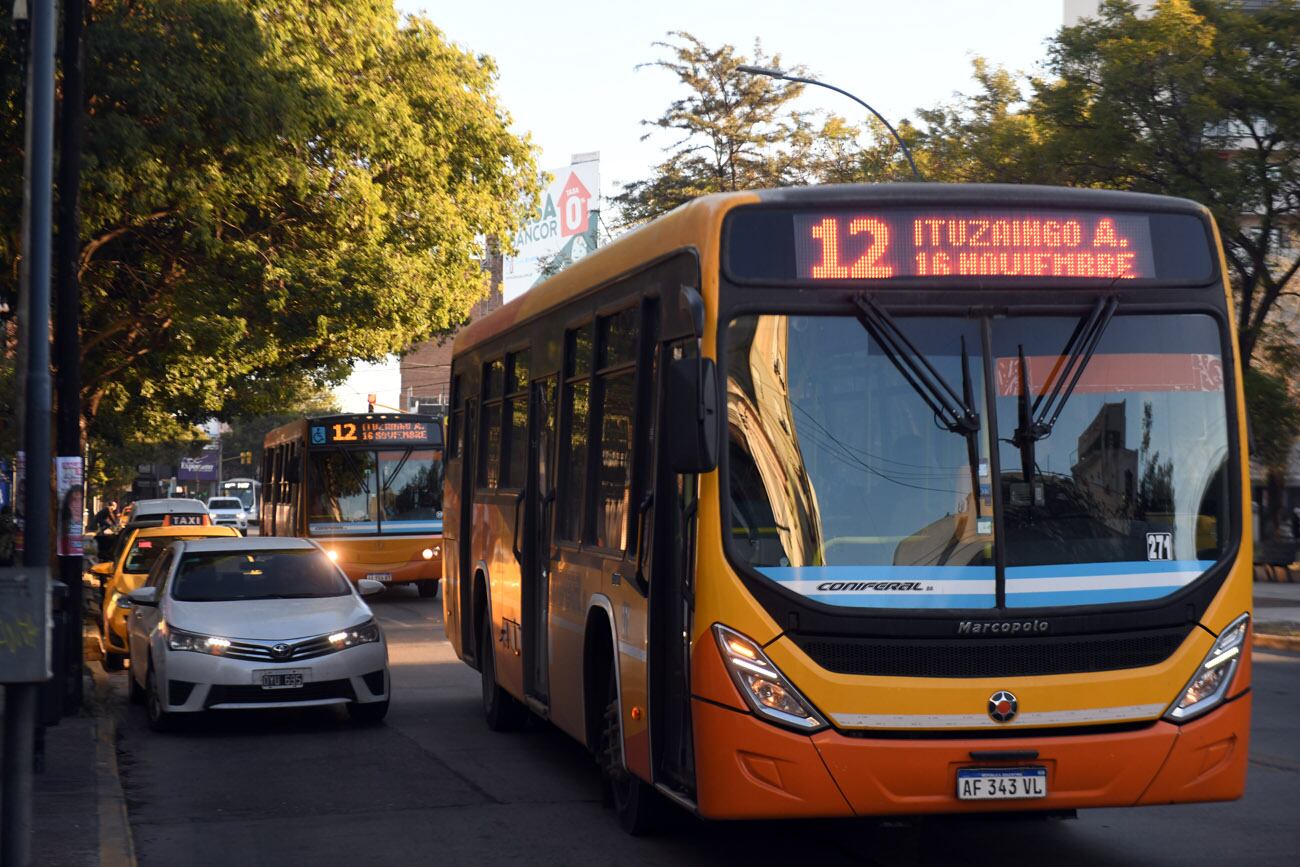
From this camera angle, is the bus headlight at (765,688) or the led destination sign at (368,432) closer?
the bus headlight at (765,688)

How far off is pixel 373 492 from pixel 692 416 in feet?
76.2

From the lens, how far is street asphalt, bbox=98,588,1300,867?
8172mm

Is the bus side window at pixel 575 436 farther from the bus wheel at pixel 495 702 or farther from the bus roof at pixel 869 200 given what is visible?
the bus wheel at pixel 495 702

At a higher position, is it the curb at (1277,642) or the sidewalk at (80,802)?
the sidewalk at (80,802)

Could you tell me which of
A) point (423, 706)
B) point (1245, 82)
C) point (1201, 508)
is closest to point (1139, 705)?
point (1201, 508)

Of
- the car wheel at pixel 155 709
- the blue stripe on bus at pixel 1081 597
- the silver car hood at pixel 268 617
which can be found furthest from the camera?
the car wheel at pixel 155 709

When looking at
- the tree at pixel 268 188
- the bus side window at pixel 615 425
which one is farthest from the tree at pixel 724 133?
the bus side window at pixel 615 425

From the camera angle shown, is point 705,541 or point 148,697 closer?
point 705,541

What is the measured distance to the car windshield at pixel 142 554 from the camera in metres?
A: 19.6

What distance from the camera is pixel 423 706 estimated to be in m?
14.4

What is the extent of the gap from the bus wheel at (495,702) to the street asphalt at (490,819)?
0.16 m

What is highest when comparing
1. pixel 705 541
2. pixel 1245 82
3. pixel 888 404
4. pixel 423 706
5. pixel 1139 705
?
pixel 1245 82

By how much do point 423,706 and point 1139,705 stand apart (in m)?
8.41

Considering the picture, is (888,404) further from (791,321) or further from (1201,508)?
(1201,508)
